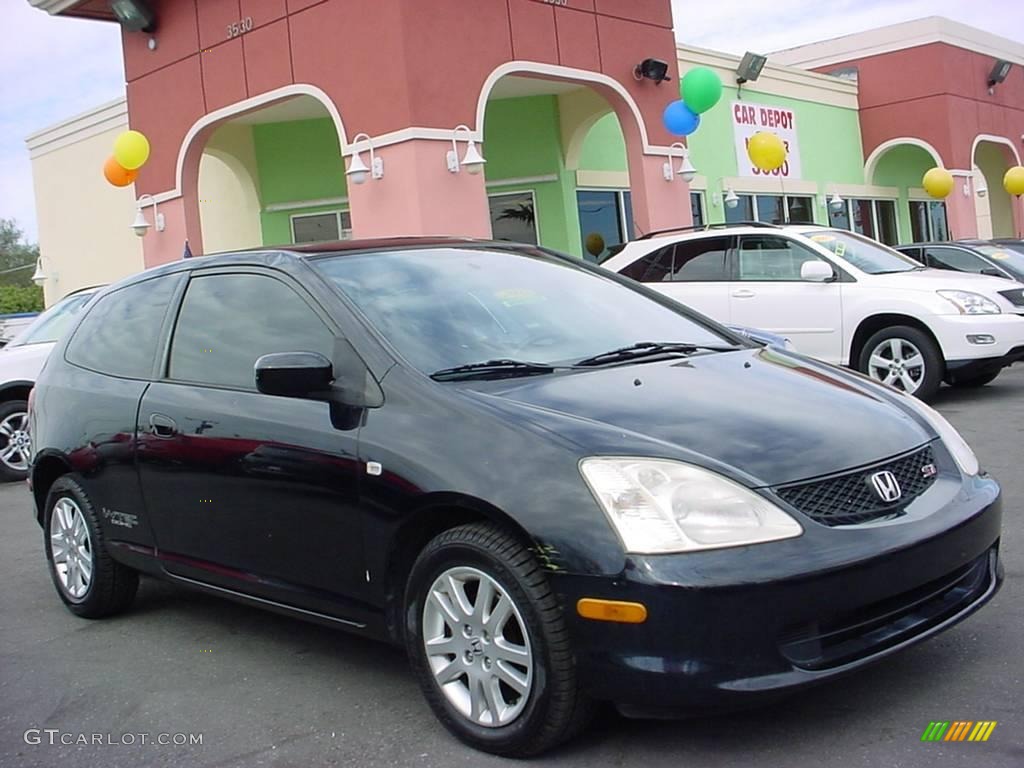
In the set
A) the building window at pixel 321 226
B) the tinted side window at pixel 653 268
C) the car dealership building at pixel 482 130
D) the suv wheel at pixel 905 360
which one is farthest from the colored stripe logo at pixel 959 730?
the building window at pixel 321 226

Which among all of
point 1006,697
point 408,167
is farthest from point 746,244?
point 1006,697

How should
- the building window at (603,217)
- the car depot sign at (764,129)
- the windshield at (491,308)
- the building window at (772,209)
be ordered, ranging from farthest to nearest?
the building window at (772,209)
the car depot sign at (764,129)
the building window at (603,217)
the windshield at (491,308)

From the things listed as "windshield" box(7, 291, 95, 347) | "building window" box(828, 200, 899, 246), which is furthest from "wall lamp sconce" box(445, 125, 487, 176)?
"building window" box(828, 200, 899, 246)

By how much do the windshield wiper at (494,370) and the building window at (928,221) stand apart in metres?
26.8

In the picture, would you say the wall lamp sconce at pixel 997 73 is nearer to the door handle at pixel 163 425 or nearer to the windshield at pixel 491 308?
the windshield at pixel 491 308

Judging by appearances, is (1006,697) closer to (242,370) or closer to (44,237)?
(242,370)

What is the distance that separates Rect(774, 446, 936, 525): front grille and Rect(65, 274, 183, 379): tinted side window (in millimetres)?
2809

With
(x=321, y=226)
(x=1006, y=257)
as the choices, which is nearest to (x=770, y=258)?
(x=1006, y=257)

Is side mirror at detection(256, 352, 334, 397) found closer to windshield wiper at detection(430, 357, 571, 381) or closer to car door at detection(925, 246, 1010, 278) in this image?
windshield wiper at detection(430, 357, 571, 381)

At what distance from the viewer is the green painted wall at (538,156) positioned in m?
17.7

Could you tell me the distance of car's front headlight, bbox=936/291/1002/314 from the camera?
9.20m

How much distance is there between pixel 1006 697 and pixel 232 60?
13882 millimetres

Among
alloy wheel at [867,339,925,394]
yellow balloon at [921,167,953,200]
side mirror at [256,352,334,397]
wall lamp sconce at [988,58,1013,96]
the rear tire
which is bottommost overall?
the rear tire

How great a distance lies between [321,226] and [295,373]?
15325 millimetres
